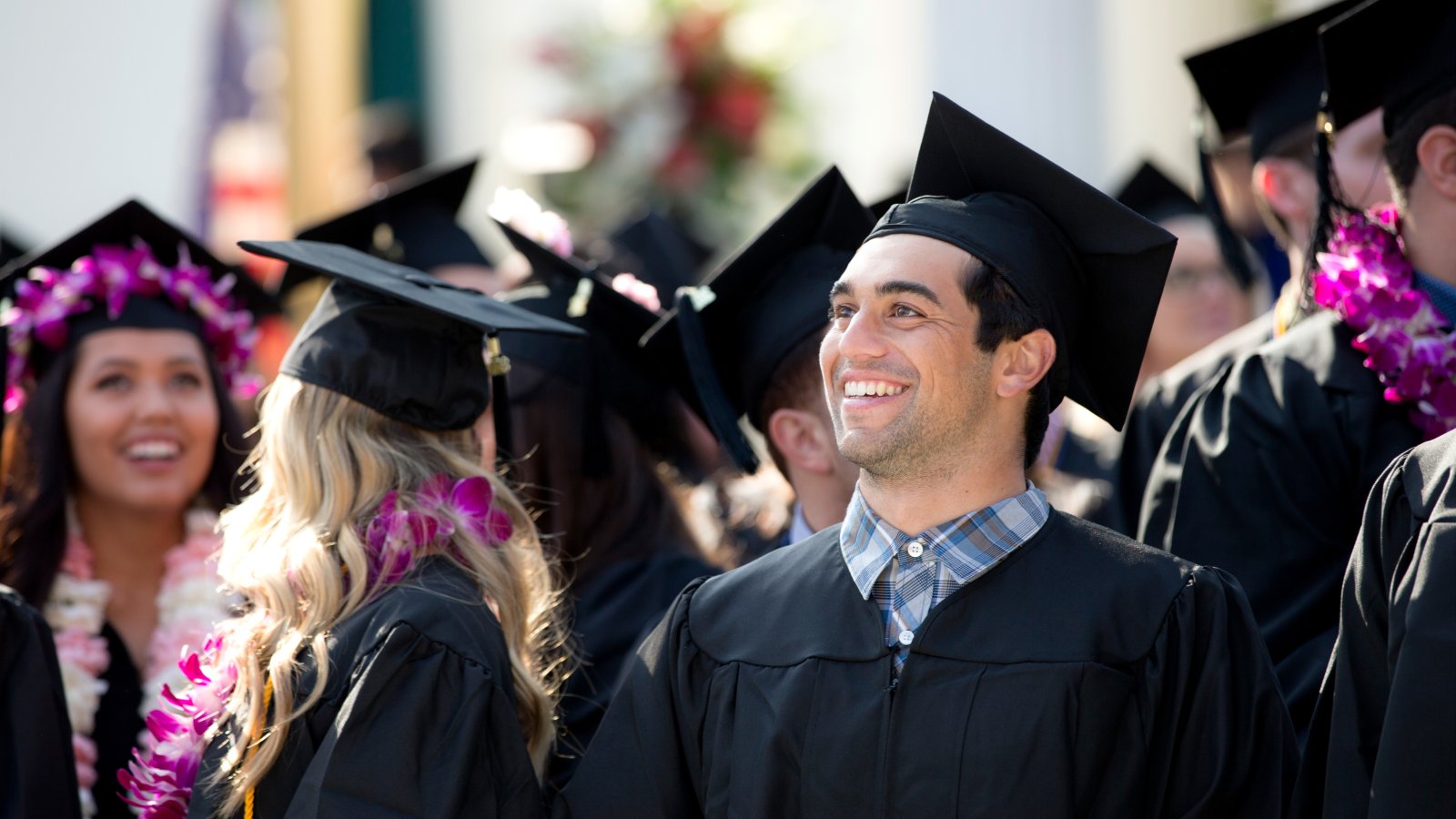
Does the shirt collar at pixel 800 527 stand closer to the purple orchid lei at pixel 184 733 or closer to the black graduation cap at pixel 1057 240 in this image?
the black graduation cap at pixel 1057 240

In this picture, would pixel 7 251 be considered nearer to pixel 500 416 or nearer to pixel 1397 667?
pixel 500 416

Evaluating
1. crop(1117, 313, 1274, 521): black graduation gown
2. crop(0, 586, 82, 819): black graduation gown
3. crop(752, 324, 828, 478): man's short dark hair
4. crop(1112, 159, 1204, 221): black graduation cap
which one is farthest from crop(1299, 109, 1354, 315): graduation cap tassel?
crop(0, 586, 82, 819): black graduation gown

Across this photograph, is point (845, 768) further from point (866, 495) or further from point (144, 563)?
point (144, 563)

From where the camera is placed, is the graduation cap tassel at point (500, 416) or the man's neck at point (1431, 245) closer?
the man's neck at point (1431, 245)

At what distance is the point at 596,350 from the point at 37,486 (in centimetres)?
142

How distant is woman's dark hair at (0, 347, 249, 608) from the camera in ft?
12.5

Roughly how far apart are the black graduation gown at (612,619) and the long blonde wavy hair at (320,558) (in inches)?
18.8

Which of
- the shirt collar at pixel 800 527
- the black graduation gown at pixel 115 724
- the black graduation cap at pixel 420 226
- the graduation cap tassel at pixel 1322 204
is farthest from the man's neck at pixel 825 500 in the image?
the black graduation cap at pixel 420 226

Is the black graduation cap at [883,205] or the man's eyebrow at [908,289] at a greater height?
the black graduation cap at [883,205]

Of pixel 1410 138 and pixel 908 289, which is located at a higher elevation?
pixel 1410 138

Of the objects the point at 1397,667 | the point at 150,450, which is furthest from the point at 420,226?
the point at 1397,667

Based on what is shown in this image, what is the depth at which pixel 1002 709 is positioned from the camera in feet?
7.49

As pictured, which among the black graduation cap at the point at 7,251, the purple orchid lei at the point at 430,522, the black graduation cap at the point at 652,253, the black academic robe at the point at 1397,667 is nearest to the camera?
the black academic robe at the point at 1397,667

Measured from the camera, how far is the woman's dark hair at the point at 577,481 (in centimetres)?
380
